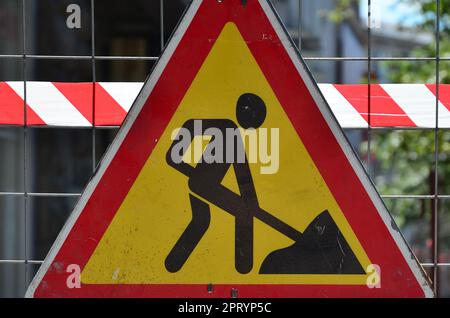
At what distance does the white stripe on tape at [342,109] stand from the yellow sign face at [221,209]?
2.03 feet

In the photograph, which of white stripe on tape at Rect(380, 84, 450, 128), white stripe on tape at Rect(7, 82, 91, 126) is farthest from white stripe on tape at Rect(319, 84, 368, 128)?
white stripe on tape at Rect(7, 82, 91, 126)

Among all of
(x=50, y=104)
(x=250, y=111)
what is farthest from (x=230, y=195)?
(x=50, y=104)

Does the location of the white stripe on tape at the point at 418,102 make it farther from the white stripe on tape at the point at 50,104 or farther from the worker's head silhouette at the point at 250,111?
the white stripe on tape at the point at 50,104

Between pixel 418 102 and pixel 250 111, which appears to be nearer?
pixel 250 111

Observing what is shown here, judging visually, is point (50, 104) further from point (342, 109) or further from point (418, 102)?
point (418, 102)

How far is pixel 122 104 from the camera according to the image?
2750 mm

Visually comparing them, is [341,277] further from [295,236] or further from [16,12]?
[16,12]

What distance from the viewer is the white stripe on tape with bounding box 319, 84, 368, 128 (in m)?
2.73

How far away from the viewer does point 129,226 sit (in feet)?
7.09

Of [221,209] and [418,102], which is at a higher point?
[418,102]

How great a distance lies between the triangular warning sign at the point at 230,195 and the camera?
213cm

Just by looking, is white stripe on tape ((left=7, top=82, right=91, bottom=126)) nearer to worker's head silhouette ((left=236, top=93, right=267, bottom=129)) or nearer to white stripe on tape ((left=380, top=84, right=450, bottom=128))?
worker's head silhouette ((left=236, top=93, right=267, bottom=129))

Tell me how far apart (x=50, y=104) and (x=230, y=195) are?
2.82 feet
